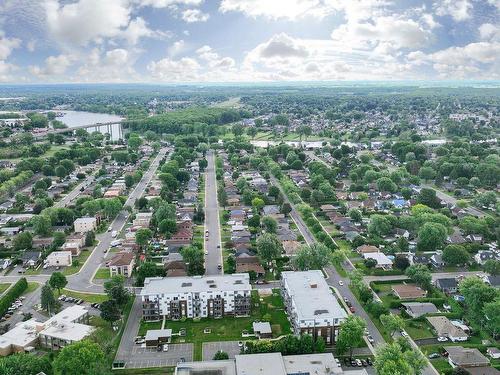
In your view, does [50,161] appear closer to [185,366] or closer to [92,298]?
[92,298]

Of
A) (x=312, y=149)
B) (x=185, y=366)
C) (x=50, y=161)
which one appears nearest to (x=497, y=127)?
(x=312, y=149)

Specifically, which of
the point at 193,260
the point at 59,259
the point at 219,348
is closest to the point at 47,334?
the point at 219,348

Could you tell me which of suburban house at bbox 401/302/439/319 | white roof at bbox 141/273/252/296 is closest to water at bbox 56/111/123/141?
white roof at bbox 141/273/252/296

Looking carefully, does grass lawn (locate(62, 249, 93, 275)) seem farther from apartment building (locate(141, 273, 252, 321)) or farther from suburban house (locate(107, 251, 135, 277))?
apartment building (locate(141, 273, 252, 321))

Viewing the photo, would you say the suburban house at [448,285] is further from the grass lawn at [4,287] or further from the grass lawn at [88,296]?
the grass lawn at [4,287]

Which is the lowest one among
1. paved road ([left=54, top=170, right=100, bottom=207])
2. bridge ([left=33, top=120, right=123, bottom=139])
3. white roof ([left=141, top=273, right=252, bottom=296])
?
paved road ([left=54, top=170, right=100, bottom=207])

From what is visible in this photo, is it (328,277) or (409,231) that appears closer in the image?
(328,277)

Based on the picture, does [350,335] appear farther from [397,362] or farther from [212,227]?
[212,227]
